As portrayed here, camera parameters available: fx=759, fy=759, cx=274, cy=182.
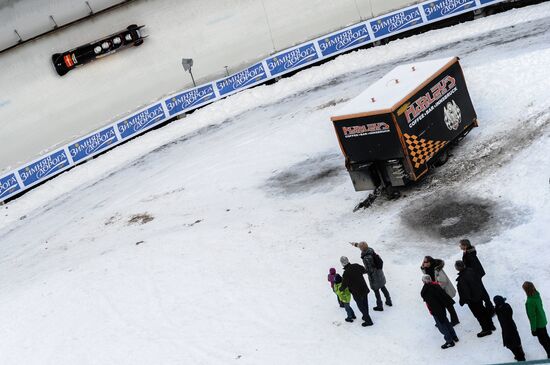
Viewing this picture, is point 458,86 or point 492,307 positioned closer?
point 492,307

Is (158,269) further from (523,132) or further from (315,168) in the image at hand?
(523,132)

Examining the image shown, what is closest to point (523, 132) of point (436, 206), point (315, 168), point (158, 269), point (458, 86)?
point (458, 86)

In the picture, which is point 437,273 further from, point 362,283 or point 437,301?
point 362,283

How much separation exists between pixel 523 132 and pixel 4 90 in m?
26.5

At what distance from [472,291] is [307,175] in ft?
36.5

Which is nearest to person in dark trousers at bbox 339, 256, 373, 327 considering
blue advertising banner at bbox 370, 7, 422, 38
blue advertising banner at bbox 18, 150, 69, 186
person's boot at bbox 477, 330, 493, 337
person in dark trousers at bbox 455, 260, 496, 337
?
person in dark trousers at bbox 455, 260, 496, 337

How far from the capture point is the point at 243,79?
35.0 m

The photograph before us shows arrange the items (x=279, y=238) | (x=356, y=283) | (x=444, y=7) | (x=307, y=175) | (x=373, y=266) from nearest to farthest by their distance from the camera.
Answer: (x=356, y=283) → (x=373, y=266) → (x=279, y=238) → (x=307, y=175) → (x=444, y=7)

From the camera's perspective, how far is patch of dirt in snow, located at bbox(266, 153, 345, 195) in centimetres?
2259

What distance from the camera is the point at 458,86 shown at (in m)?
20.8

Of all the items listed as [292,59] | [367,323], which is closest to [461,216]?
[367,323]

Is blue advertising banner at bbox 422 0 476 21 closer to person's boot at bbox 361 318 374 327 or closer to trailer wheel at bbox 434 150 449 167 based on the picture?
trailer wheel at bbox 434 150 449 167

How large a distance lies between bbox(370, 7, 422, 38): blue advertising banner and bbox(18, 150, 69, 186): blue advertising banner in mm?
15215

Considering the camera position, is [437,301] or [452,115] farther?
[452,115]
